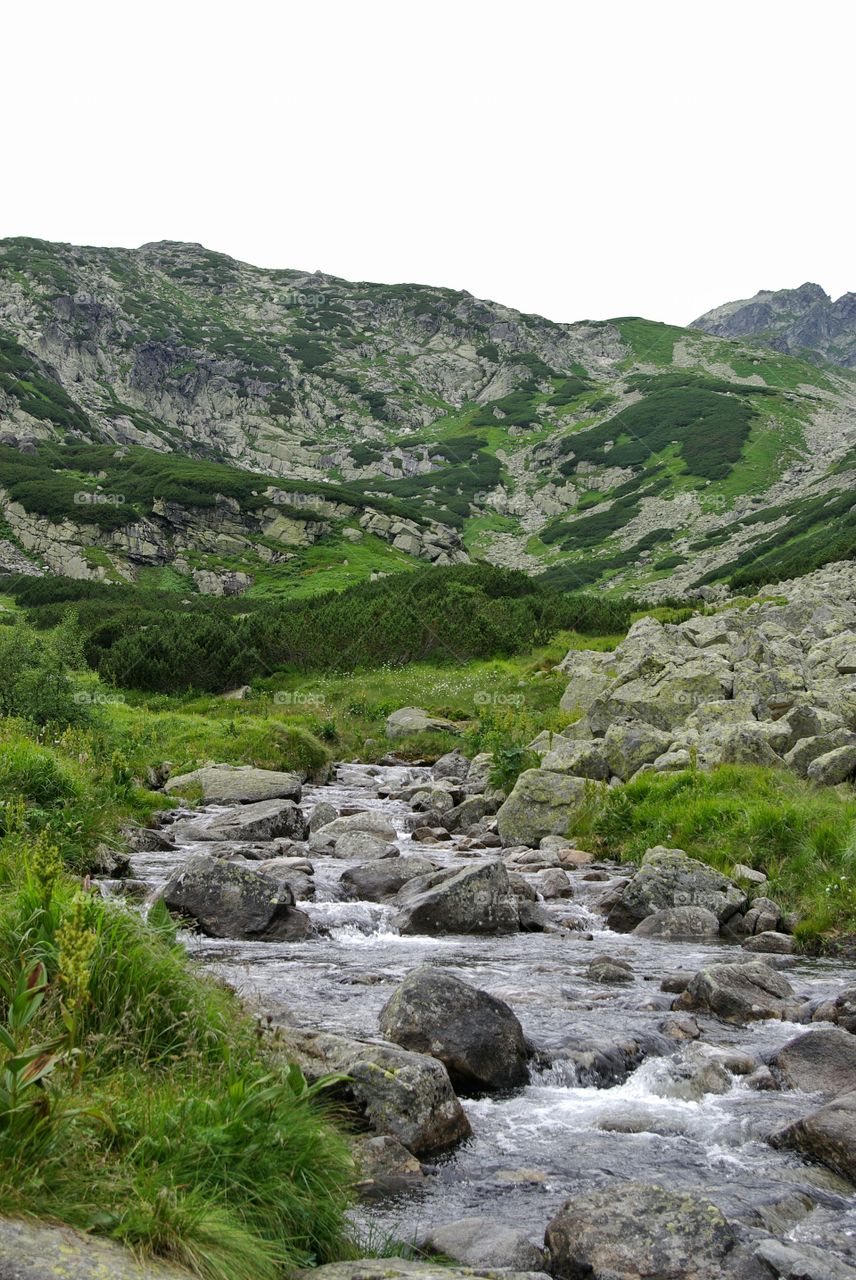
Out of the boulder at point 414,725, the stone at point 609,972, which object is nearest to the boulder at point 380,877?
the stone at point 609,972

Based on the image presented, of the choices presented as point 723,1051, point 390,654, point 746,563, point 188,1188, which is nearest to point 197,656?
point 390,654

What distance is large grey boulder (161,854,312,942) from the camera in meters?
10.5

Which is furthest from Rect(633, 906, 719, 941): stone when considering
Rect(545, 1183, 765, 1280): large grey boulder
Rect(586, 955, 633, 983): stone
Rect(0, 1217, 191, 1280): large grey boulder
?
Rect(0, 1217, 191, 1280): large grey boulder

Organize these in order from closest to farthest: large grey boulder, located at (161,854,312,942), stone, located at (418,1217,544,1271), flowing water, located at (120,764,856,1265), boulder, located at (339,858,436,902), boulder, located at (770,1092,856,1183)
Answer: stone, located at (418,1217,544,1271) → flowing water, located at (120,764,856,1265) → boulder, located at (770,1092,856,1183) → large grey boulder, located at (161,854,312,942) → boulder, located at (339,858,436,902)

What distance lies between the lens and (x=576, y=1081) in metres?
6.94

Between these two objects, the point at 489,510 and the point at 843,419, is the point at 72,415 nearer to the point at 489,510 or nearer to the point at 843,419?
the point at 489,510

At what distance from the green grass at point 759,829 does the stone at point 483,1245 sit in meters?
7.25

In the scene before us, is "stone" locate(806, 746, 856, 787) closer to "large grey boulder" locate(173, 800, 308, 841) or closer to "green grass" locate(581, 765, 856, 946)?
"green grass" locate(581, 765, 856, 946)

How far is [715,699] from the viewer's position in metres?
19.3

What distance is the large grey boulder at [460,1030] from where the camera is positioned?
6.64m

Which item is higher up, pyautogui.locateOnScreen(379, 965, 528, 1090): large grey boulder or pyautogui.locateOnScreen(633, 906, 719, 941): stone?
pyautogui.locateOnScreen(379, 965, 528, 1090): large grey boulder

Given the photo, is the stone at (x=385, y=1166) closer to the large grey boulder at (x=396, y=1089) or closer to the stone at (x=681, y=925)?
the large grey boulder at (x=396, y=1089)

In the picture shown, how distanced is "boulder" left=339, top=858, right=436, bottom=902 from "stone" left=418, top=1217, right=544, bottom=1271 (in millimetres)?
7994

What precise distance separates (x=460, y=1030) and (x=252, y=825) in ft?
34.2
